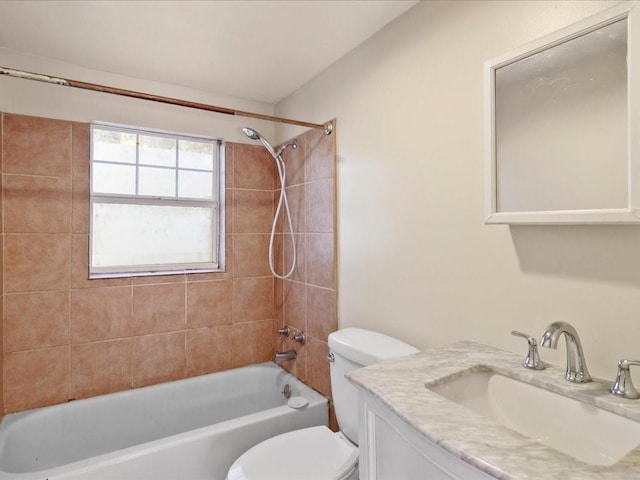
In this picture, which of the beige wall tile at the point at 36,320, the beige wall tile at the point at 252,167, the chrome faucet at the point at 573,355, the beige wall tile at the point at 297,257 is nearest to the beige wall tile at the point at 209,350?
the beige wall tile at the point at 297,257

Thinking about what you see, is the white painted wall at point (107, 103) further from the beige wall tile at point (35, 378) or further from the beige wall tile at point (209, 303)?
the beige wall tile at point (35, 378)

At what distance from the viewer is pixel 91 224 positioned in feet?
6.90

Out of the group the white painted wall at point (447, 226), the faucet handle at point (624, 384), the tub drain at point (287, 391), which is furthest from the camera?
the tub drain at point (287, 391)

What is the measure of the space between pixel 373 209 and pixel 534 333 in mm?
879

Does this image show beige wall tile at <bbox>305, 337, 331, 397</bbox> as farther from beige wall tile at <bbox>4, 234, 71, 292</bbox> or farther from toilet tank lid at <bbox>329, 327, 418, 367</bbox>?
beige wall tile at <bbox>4, 234, 71, 292</bbox>

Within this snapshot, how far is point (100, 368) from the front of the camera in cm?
211

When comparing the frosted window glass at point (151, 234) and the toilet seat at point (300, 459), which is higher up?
the frosted window glass at point (151, 234)

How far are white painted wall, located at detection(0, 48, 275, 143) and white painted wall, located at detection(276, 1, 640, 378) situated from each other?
87 centimetres

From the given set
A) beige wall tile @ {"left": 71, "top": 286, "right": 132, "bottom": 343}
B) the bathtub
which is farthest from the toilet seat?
beige wall tile @ {"left": 71, "top": 286, "right": 132, "bottom": 343}

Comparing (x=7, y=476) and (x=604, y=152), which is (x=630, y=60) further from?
(x=7, y=476)

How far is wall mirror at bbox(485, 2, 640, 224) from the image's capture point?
84cm

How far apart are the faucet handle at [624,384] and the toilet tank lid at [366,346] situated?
2.20ft

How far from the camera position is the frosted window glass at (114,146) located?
217 centimetres

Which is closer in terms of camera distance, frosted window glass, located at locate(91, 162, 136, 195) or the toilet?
the toilet
